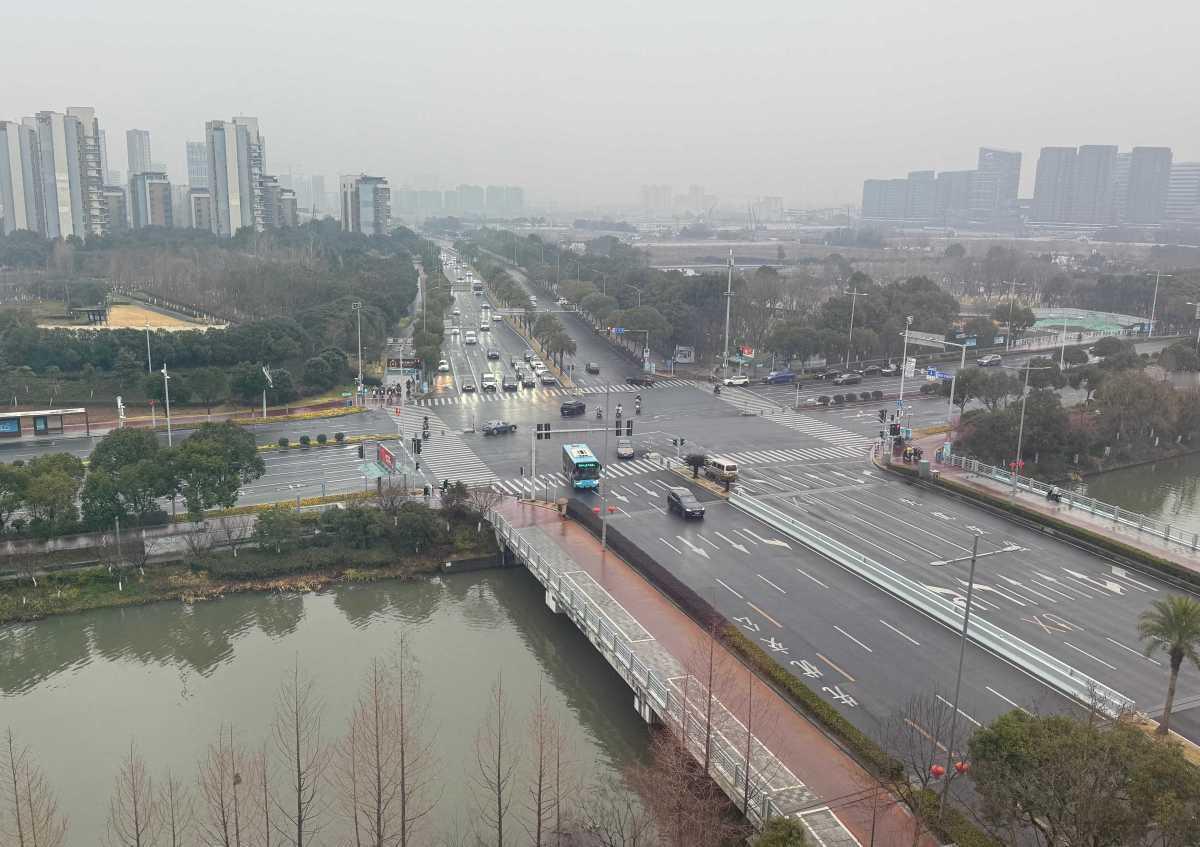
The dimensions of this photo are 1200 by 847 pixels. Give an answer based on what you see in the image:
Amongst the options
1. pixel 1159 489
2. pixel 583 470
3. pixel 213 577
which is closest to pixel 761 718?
pixel 583 470

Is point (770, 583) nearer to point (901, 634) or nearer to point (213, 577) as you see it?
point (901, 634)

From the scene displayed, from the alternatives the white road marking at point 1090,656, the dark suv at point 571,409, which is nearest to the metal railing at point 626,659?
the white road marking at point 1090,656

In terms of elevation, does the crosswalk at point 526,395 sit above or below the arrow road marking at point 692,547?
above

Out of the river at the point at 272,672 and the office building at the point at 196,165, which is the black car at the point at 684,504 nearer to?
the river at the point at 272,672

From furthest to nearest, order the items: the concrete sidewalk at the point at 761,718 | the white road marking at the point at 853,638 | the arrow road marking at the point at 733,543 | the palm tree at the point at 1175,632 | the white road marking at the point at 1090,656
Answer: the arrow road marking at the point at 733,543
the white road marking at the point at 853,638
the white road marking at the point at 1090,656
the palm tree at the point at 1175,632
the concrete sidewalk at the point at 761,718

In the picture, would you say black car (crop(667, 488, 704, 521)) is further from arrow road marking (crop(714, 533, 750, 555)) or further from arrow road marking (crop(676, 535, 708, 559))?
arrow road marking (crop(676, 535, 708, 559))

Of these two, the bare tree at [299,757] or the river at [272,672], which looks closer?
the bare tree at [299,757]

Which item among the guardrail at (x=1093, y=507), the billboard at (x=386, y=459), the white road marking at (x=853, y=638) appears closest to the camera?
the white road marking at (x=853, y=638)

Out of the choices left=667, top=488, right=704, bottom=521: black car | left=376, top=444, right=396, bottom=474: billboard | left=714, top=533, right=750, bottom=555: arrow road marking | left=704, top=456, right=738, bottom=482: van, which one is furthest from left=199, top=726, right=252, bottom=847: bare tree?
left=704, top=456, right=738, bottom=482: van
